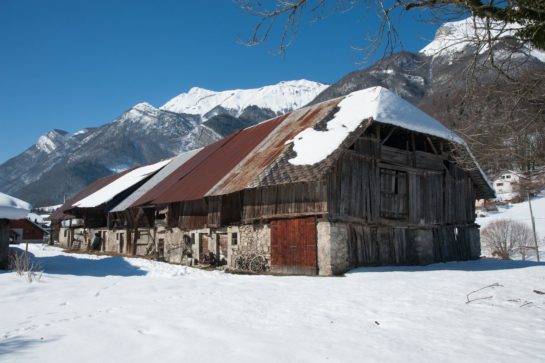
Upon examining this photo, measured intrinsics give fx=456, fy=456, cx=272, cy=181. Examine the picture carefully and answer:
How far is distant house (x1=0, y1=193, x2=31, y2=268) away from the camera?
15502mm

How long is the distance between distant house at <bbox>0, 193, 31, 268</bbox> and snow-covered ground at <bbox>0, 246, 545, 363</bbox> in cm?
315

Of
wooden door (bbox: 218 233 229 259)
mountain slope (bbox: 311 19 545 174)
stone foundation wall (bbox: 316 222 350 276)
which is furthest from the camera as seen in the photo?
wooden door (bbox: 218 233 229 259)

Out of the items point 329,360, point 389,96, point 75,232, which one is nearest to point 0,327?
point 329,360

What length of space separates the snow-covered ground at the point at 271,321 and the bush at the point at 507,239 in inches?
1115

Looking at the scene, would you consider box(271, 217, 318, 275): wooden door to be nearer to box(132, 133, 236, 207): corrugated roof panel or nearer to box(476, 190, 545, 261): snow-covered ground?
box(132, 133, 236, 207): corrugated roof panel

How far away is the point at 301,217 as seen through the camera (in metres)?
16.8

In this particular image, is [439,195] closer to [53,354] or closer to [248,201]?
[248,201]

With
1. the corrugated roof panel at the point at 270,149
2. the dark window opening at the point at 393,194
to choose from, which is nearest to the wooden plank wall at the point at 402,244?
the dark window opening at the point at 393,194

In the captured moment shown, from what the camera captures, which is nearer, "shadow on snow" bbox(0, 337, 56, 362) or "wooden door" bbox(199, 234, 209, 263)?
"shadow on snow" bbox(0, 337, 56, 362)

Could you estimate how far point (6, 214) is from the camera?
51.0 ft

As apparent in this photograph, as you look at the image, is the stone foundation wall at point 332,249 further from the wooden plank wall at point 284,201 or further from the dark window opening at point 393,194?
the dark window opening at point 393,194

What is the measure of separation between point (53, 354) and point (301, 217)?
1169cm

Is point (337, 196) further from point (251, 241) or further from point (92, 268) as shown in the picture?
point (92, 268)

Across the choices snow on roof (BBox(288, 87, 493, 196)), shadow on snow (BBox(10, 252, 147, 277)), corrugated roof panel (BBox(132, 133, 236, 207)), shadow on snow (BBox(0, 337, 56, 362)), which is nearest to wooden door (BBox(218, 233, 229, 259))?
shadow on snow (BBox(10, 252, 147, 277))
